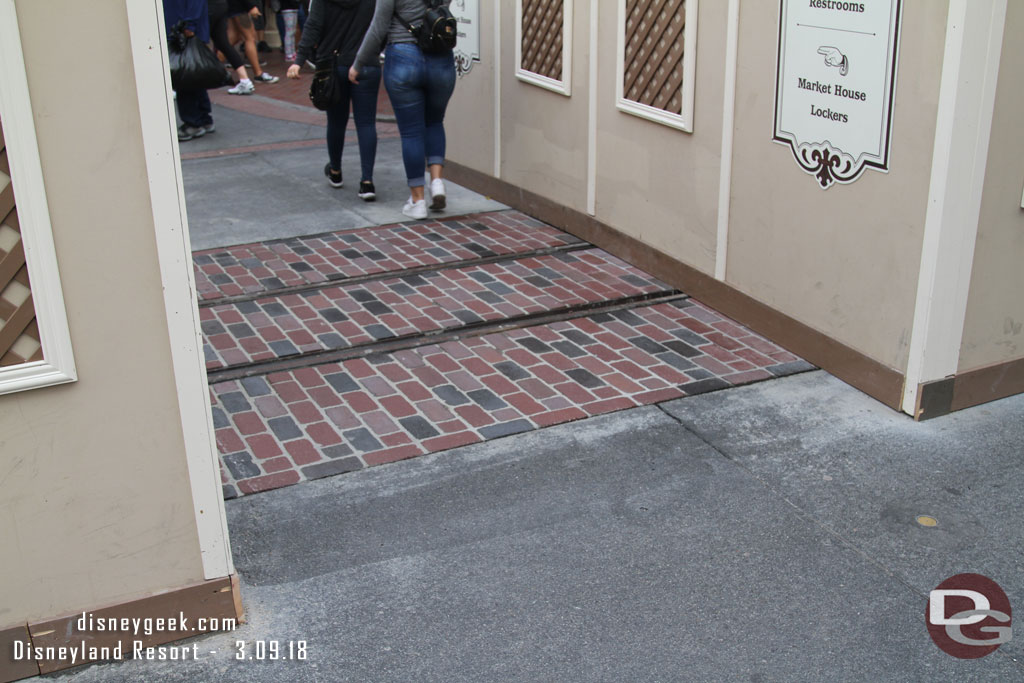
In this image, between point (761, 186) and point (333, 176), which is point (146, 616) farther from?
point (333, 176)

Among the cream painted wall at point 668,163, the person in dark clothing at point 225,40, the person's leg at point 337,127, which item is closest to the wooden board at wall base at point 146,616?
the cream painted wall at point 668,163

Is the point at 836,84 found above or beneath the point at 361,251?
above

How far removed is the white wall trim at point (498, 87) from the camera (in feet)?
27.7

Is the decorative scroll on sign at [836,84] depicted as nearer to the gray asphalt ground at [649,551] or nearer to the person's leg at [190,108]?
the gray asphalt ground at [649,551]

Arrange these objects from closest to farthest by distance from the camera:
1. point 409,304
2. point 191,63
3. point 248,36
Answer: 1. point 409,304
2. point 191,63
3. point 248,36

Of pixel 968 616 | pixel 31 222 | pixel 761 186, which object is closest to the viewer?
pixel 31 222

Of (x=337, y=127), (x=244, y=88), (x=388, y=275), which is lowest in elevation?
(x=388, y=275)

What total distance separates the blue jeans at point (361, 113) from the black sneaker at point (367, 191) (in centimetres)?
4

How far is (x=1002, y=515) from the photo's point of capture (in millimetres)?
4281

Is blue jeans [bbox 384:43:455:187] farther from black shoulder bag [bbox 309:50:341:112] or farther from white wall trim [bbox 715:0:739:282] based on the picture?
white wall trim [bbox 715:0:739:282]

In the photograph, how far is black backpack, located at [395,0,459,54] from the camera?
7.48 m

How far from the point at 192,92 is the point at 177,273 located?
26.0ft

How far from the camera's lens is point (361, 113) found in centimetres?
840

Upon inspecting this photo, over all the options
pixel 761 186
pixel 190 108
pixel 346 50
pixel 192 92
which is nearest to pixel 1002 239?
pixel 761 186
